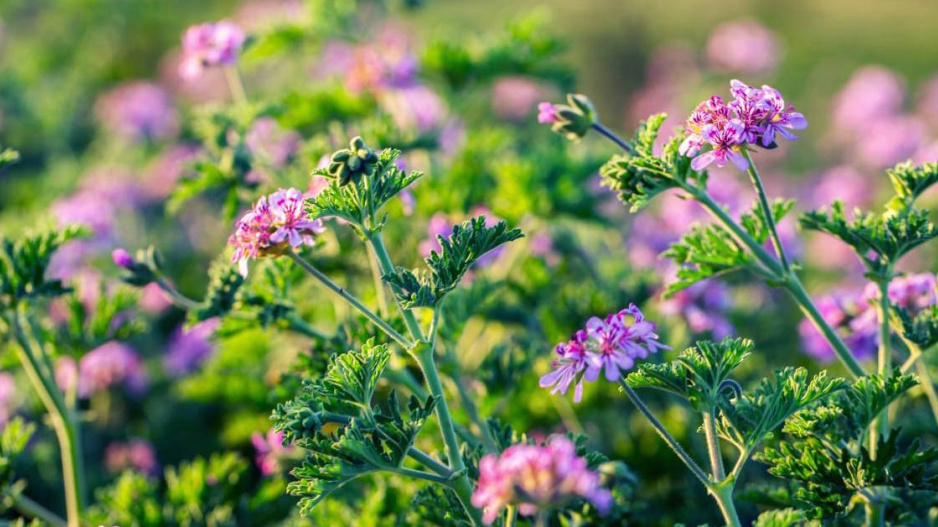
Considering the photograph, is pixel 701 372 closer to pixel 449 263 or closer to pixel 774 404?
pixel 774 404

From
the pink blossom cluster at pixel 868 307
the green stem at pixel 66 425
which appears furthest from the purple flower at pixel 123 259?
the pink blossom cluster at pixel 868 307

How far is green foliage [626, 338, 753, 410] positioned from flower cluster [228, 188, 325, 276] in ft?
2.76

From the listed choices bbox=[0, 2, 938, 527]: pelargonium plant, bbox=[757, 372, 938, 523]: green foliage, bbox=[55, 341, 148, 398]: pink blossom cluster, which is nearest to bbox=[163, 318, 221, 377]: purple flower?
bbox=[0, 2, 938, 527]: pelargonium plant

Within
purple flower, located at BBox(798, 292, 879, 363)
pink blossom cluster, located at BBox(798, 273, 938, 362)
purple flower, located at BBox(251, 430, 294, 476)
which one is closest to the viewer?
pink blossom cluster, located at BBox(798, 273, 938, 362)

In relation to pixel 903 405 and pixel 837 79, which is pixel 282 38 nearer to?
pixel 903 405

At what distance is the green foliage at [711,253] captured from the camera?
7.75 feet

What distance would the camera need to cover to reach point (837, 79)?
9.62m

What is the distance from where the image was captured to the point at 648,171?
2.31 metres

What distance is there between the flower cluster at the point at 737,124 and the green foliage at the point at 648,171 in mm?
59

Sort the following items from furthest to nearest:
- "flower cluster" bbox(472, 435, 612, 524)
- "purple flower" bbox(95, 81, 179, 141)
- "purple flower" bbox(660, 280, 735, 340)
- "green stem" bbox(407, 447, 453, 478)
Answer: "purple flower" bbox(95, 81, 179, 141) < "purple flower" bbox(660, 280, 735, 340) < "green stem" bbox(407, 447, 453, 478) < "flower cluster" bbox(472, 435, 612, 524)

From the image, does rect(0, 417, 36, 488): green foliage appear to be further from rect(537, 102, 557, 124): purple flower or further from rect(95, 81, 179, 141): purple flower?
rect(95, 81, 179, 141): purple flower

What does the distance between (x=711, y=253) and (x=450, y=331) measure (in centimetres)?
87

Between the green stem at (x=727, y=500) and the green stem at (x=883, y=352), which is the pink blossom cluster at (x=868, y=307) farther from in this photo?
the green stem at (x=727, y=500)

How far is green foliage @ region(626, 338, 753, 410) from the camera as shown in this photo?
6.88 ft
